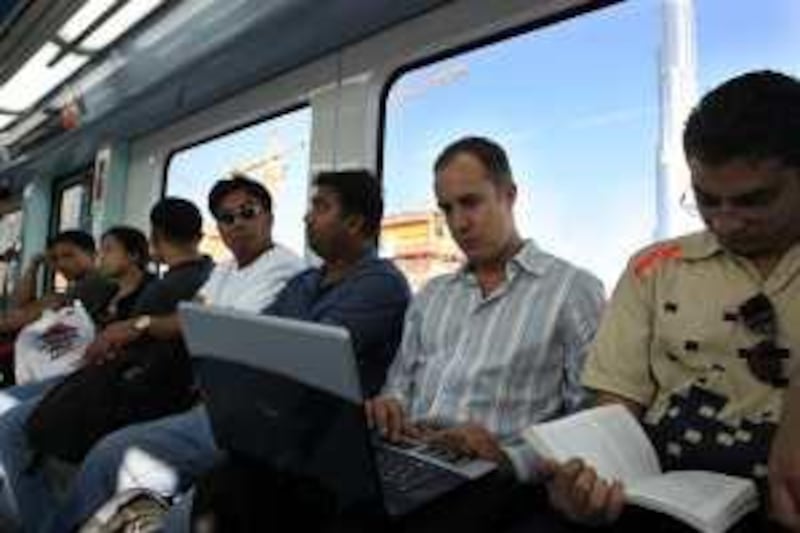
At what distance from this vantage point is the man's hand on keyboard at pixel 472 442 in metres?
1.77

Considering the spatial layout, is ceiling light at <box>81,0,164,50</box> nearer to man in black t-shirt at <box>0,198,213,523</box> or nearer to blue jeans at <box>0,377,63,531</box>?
man in black t-shirt at <box>0,198,213,523</box>

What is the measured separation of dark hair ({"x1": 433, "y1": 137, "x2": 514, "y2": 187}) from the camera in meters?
2.27

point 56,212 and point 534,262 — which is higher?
point 56,212

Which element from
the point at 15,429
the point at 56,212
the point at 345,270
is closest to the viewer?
the point at 345,270

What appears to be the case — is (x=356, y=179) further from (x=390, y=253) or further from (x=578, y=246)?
(x=390, y=253)

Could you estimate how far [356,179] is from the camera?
2.81 m

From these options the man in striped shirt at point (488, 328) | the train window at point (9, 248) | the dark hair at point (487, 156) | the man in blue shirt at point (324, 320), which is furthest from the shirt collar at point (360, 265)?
the train window at point (9, 248)

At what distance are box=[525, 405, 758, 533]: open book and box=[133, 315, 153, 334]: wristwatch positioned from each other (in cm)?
198

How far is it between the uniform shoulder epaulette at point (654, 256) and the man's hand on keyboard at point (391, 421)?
0.56m

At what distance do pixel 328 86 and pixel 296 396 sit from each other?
275 centimetres

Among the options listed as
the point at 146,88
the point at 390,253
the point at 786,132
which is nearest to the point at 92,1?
the point at 146,88

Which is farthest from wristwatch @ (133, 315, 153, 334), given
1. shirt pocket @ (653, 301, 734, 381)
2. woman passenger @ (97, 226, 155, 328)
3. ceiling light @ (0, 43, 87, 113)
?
ceiling light @ (0, 43, 87, 113)

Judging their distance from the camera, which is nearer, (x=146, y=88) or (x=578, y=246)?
(x=578, y=246)

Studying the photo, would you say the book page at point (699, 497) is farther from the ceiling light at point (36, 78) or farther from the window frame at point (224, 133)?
the ceiling light at point (36, 78)
